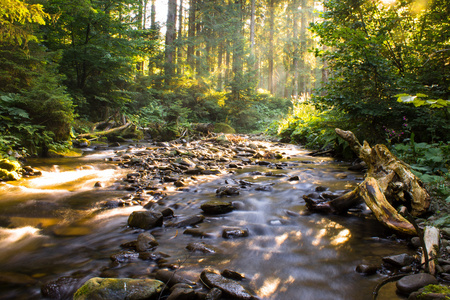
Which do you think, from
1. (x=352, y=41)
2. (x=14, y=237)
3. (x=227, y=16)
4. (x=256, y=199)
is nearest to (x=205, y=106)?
(x=227, y=16)

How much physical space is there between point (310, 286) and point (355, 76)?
5.06m

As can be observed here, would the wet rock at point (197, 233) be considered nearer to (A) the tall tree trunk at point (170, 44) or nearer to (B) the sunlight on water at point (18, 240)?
(B) the sunlight on water at point (18, 240)

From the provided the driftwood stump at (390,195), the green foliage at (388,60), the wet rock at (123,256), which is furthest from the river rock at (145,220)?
the green foliage at (388,60)

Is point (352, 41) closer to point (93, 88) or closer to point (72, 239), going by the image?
point (72, 239)

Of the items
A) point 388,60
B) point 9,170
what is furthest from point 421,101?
point 9,170

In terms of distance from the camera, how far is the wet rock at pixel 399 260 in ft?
6.33

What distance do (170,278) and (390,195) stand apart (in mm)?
2748

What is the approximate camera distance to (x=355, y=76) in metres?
5.46

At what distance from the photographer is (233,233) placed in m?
2.68

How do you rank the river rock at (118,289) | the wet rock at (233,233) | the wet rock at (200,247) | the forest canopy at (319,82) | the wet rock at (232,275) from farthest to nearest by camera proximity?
the forest canopy at (319,82)
the wet rock at (233,233)
the wet rock at (200,247)
the wet rock at (232,275)
the river rock at (118,289)

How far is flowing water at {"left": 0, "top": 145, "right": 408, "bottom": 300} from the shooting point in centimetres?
189

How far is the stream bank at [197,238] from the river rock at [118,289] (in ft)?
0.81

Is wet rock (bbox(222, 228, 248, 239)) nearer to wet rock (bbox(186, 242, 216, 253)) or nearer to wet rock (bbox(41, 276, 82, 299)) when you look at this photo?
wet rock (bbox(186, 242, 216, 253))

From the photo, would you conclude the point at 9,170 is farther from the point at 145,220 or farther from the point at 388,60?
the point at 388,60
